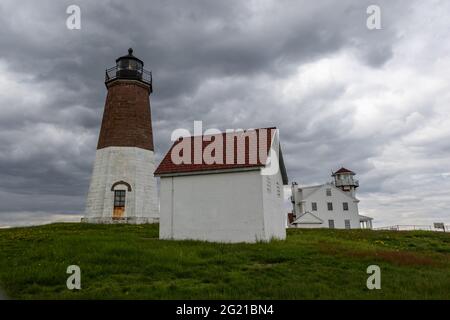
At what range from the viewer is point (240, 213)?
1795 centimetres

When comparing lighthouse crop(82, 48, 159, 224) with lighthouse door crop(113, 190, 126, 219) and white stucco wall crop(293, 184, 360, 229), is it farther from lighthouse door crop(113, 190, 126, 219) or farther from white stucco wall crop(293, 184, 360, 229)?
white stucco wall crop(293, 184, 360, 229)

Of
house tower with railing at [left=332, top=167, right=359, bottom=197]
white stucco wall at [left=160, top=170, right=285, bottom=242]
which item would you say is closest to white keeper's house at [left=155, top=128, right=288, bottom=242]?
white stucco wall at [left=160, top=170, right=285, bottom=242]

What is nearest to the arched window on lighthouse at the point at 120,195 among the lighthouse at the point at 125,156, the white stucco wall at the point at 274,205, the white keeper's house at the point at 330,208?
the lighthouse at the point at 125,156

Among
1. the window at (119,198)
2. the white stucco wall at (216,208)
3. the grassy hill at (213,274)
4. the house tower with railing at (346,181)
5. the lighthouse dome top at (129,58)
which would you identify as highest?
the lighthouse dome top at (129,58)

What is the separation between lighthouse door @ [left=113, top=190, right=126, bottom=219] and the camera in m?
28.0

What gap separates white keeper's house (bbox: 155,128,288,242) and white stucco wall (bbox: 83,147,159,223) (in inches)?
351

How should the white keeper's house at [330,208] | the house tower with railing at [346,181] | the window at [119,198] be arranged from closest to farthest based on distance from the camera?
the window at [119,198] → the white keeper's house at [330,208] → the house tower with railing at [346,181]

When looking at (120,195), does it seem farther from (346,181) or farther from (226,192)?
(346,181)

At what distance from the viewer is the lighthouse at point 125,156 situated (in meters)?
28.1

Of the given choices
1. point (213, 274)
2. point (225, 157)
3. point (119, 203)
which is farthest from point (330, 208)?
point (213, 274)

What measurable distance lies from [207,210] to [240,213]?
194 centimetres

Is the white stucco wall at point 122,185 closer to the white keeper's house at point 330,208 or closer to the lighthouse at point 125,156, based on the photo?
the lighthouse at point 125,156
